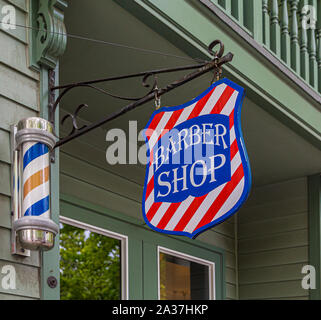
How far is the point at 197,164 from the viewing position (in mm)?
3174

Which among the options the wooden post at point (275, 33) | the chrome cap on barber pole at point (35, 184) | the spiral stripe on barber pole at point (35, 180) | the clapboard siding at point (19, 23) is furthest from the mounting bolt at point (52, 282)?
the wooden post at point (275, 33)

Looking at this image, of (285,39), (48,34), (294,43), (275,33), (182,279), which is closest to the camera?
(48,34)

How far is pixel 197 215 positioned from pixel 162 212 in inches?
8.9

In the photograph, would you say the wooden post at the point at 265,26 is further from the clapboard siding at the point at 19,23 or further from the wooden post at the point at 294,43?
the clapboard siding at the point at 19,23

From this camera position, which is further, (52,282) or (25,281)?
(52,282)

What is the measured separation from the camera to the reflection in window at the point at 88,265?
538 cm

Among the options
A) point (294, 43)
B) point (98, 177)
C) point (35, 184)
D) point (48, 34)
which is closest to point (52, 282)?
point (35, 184)

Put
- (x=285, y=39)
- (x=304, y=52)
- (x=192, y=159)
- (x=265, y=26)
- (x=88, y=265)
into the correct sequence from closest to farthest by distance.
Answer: (x=192, y=159) → (x=265, y=26) → (x=285, y=39) → (x=304, y=52) → (x=88, y=265)

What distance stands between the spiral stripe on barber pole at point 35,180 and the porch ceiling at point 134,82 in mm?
1076

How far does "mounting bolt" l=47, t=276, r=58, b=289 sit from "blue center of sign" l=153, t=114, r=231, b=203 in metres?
0.62

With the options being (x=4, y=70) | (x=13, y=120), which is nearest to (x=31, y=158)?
(x=13, y=120)

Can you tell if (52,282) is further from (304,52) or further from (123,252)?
(304,52)

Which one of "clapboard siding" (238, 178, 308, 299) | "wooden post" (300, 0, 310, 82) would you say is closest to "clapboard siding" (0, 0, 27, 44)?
"wooden post" (300, 0, 310, 82)

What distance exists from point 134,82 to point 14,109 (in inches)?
57.4
